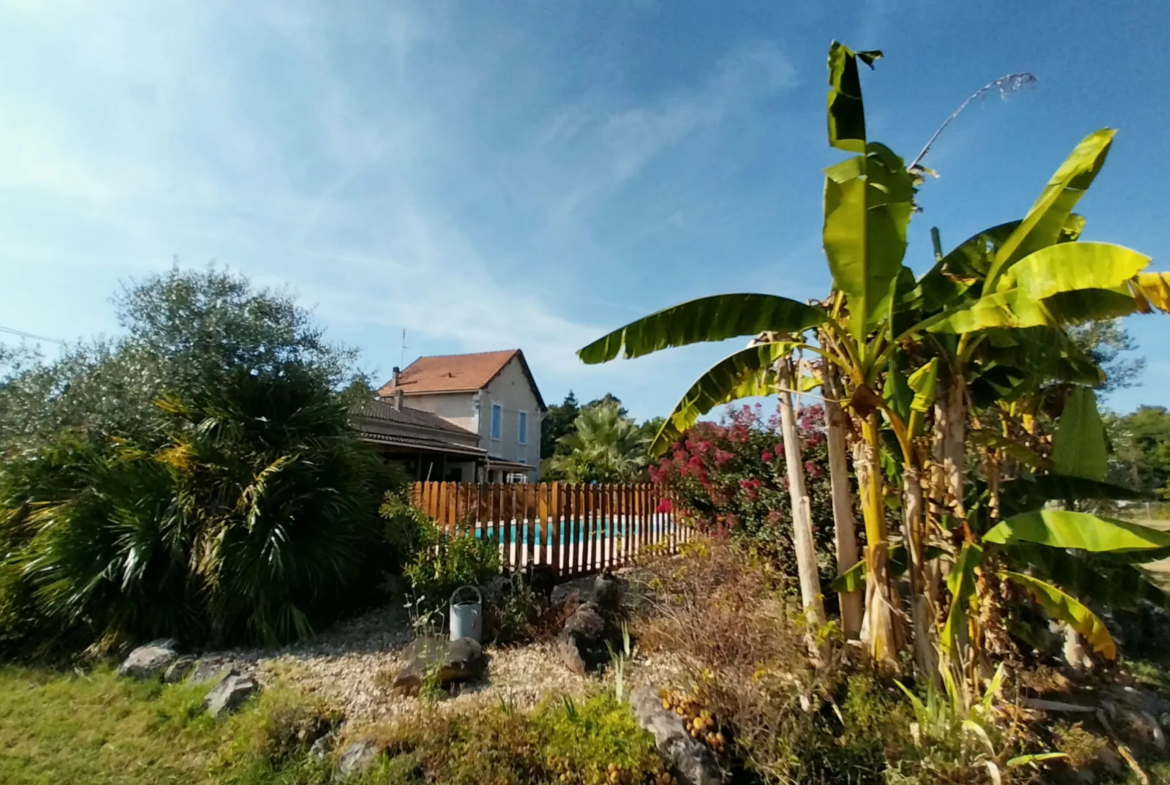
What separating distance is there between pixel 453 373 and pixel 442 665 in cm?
2784

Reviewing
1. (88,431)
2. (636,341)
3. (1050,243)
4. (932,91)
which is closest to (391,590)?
(88,431)

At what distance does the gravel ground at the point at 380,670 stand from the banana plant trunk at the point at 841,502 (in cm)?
159

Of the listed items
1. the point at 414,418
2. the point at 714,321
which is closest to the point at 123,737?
the point at 714,321

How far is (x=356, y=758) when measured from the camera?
390cm

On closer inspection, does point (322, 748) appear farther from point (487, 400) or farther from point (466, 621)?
point (487, 400)

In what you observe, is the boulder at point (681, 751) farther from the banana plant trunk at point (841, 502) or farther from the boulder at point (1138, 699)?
the boulder at point (1138, 699)

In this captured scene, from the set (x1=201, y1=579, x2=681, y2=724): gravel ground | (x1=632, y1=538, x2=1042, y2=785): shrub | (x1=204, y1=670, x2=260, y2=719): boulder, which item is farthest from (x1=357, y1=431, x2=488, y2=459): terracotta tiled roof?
(x1=632, y1=538, x2=1042, y2=785): shrub

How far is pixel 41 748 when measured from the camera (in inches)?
176

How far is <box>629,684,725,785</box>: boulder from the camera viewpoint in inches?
143

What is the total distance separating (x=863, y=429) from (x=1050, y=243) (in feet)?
6.36

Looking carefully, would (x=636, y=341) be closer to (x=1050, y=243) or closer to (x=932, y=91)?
(x=1050, y=243)

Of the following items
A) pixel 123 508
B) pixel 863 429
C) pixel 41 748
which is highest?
pixel 863 429

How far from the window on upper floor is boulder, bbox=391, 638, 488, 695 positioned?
25.6 metres

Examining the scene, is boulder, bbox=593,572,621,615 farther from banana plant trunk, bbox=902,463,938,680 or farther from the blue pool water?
banana plant trunk, bbox=902,463,938,680
